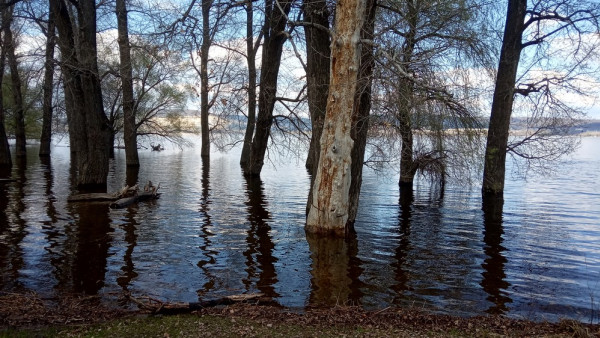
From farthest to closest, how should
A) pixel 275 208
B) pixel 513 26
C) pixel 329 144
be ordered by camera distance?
pixel 513 26, pixel 275 208, pixel 329 144

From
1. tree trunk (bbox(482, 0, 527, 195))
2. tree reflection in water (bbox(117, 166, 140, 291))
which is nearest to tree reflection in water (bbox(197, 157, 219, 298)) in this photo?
tree reflection in water (bbox(117, 166, 140, 291))

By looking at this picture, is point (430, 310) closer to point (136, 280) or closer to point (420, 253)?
point (420, 253)

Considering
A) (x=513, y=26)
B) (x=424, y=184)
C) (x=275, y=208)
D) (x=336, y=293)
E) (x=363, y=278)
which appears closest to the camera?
(x=336, y=293)

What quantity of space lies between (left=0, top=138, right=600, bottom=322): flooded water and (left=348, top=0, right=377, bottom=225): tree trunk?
3.86 ft

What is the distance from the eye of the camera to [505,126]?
17547 mm

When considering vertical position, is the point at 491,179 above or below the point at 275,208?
above

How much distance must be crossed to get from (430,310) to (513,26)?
14.1m

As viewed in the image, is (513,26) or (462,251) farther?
(513,26)

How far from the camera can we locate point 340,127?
9672 mm

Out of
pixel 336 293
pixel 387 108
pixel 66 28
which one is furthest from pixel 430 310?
pixel 66 28

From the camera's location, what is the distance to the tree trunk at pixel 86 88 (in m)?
15.3

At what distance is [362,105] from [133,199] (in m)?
7.90

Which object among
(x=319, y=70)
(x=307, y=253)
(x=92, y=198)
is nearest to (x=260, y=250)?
(x=307, y=253)

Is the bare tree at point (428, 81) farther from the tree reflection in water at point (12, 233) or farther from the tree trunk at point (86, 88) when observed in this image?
the tree trunk at point (86, 88)
